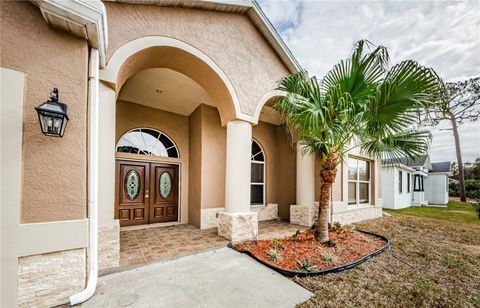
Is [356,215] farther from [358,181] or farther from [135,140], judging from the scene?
[135,140]

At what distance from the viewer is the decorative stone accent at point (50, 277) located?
2422mm

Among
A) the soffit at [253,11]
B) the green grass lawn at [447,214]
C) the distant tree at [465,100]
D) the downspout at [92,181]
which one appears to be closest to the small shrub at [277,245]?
the downspout at [92,181]

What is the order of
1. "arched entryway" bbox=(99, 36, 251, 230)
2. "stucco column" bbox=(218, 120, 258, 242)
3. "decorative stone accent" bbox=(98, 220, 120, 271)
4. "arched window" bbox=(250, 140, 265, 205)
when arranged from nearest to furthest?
1. "decorative stone accent" bbox=(98, 220, 120, 271)
2. "arched entryway" bbox=(99, 36, 251, 230)
3. "stucco column" bbox=(218, 120, 258, 242)
4. "arched window" bbox=(250, 140, 265, 205)

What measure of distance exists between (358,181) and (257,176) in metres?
5.05

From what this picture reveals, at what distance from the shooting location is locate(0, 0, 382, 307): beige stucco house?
246 cm

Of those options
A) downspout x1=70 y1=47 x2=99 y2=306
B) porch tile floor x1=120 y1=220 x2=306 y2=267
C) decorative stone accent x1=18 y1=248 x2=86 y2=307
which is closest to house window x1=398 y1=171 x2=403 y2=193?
porch tile floor x1=120 y1=220 x2=306 y2=267

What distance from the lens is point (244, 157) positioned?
553 centimetres

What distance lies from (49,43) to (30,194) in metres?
2.07

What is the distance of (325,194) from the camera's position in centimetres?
512

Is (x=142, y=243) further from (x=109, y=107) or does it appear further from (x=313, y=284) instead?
(x=313, y=284)

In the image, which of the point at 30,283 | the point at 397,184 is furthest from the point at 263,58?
the point at 397,184

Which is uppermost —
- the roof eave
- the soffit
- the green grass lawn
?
the soffit

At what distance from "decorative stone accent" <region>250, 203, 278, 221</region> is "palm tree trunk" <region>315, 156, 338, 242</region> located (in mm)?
3345

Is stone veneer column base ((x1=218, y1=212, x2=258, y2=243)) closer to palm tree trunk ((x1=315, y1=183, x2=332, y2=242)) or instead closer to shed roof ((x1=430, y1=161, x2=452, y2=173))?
palm tree trunk ((x1=315, y1=183, x2=332, y2=242))
